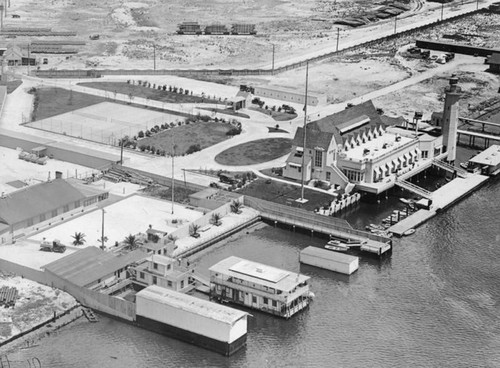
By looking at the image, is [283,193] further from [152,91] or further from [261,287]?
[152,91]

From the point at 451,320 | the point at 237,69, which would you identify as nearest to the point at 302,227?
the point at 451,320

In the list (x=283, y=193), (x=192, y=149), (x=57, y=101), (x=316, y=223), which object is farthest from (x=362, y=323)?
(x=57, y=101)

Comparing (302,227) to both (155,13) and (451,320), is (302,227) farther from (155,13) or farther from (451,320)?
(155,13)

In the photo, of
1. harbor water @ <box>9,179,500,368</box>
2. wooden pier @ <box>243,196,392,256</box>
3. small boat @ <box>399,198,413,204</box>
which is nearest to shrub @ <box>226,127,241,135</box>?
wooden pier @ <box>243,196,392,256</box>

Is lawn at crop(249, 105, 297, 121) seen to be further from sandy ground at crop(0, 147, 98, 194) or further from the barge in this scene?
the barge

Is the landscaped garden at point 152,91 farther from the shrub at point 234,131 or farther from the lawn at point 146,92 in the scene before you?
the shrub at point 234,131
